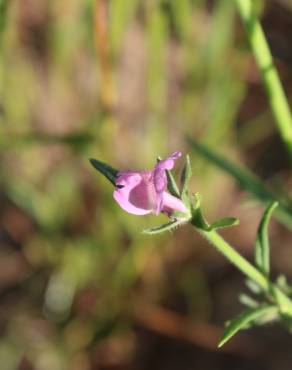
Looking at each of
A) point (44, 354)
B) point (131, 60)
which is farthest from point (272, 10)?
point (44, 354)

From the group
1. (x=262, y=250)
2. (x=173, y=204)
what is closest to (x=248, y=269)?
(x=262, y=250)

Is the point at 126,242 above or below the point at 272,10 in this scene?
below

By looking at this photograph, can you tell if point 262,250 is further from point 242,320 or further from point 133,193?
point 133,193

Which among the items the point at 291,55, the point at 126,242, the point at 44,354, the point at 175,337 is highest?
the point at 291,55

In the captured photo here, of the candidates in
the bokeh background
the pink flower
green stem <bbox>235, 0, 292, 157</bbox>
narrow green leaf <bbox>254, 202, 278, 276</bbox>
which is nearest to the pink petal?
the pink flower

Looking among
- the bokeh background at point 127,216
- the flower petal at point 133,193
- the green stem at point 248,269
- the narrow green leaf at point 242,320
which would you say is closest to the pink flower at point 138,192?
the flower petal at point 133,193

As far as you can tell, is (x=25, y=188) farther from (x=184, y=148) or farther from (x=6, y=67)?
(x=184, y=148)
